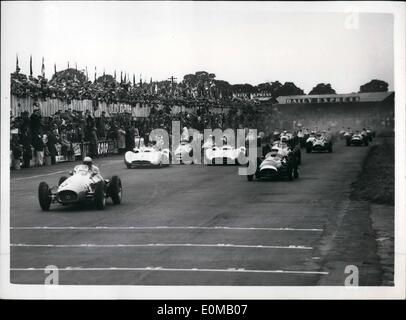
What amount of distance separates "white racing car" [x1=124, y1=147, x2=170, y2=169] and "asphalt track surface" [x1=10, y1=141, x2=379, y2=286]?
0.47 metres

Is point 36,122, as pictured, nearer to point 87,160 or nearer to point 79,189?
point 87,160

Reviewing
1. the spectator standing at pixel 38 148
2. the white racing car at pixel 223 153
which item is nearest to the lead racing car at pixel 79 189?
the spectator standing at pixel 38 148

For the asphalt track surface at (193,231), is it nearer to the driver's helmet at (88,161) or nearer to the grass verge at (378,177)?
the grass verge at (378,177)

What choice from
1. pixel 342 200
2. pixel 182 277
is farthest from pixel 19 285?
pixel 342 200

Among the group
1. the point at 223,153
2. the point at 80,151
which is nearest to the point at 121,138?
the point at 80,151

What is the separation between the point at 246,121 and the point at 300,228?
269cm

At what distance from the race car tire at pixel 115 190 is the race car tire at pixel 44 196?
1.48m

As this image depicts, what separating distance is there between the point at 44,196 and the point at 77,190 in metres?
0.79

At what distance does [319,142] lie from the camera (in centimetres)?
2153

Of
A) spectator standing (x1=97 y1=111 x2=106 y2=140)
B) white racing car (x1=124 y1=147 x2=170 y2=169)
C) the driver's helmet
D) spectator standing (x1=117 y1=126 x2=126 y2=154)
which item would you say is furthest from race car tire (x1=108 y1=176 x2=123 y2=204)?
spectator standing (x1=97 y1=111 x2=106 y2=140)

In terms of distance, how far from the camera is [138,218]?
17031 mm

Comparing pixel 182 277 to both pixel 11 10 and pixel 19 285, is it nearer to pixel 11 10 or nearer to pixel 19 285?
pixel 19 285

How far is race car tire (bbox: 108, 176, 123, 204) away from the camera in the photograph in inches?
730

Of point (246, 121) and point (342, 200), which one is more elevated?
point (246, 121)
